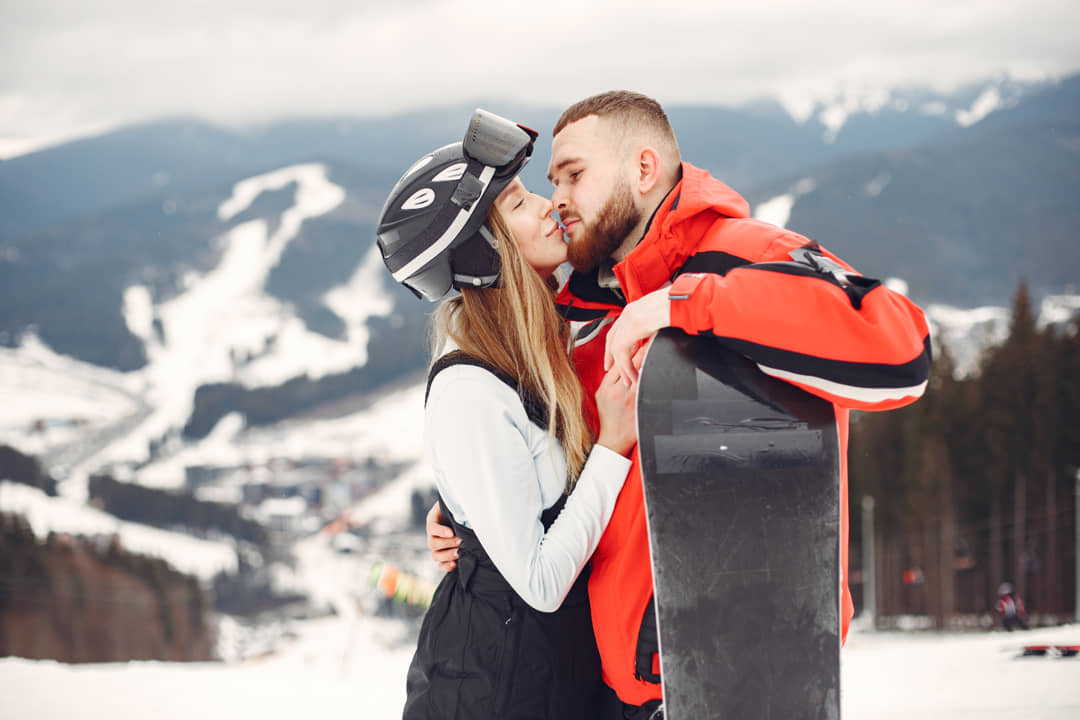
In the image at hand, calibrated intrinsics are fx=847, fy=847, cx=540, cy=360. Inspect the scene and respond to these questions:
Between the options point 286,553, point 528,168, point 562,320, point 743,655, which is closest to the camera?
point 743,655

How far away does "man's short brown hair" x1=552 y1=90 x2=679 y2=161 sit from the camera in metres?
2.40

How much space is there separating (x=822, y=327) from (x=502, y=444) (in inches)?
29.4

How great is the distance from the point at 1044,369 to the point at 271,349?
608ft

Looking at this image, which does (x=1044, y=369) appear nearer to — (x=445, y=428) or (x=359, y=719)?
(x=359, y=719)

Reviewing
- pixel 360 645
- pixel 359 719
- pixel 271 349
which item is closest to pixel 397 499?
pixel 360 645

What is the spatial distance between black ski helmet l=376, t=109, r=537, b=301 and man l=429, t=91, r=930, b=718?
27 centimetres

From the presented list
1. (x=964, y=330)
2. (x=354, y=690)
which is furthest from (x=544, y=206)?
(x=964, y=330)

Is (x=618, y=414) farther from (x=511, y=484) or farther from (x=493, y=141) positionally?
(x=493, y=141)

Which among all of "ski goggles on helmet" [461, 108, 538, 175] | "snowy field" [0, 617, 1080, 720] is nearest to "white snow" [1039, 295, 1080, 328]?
"snowy field" [0, 617, 1080, 720]

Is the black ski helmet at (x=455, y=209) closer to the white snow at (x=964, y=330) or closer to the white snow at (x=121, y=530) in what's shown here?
the white snow at (x=121, y=530)

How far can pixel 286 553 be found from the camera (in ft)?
339

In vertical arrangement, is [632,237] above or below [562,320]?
above

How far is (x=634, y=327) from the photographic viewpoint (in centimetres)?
192

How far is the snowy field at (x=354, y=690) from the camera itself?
541 cm
